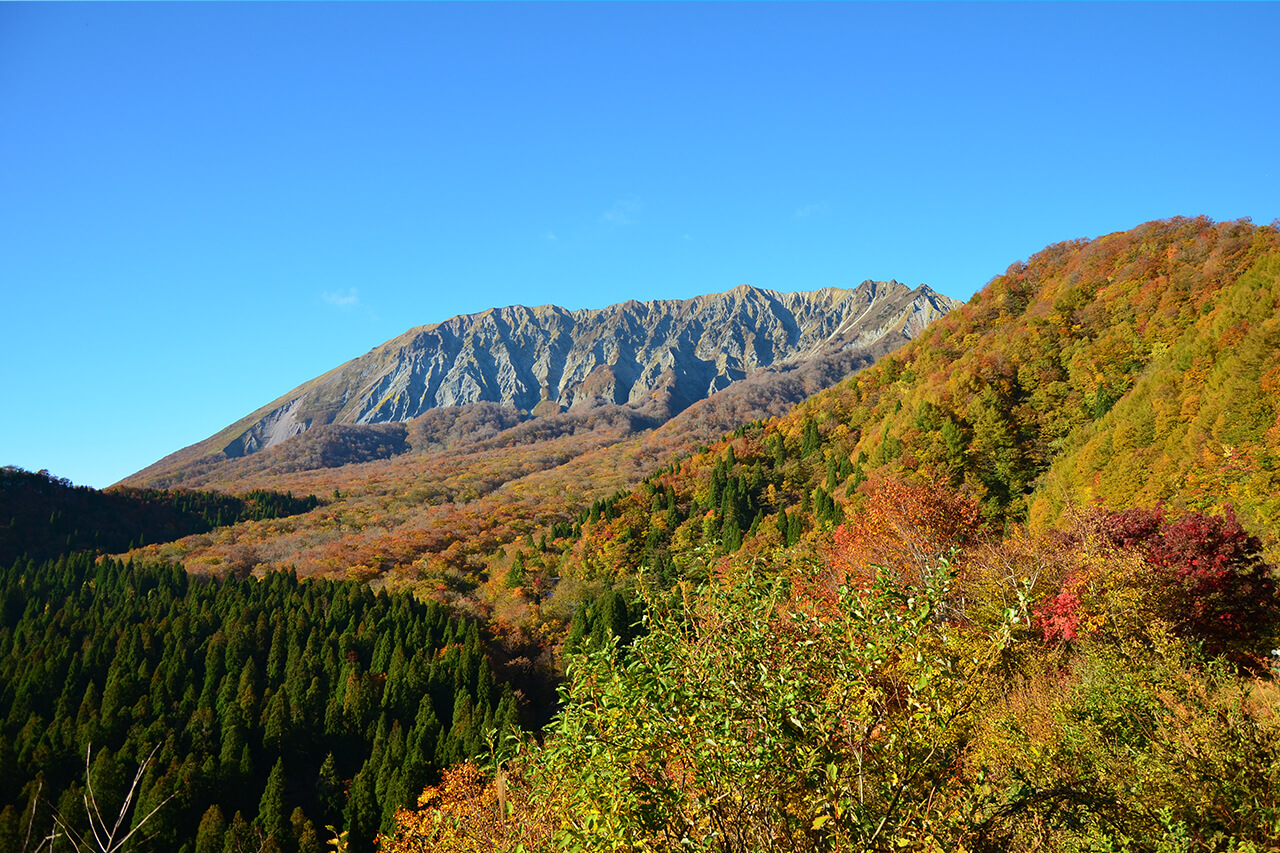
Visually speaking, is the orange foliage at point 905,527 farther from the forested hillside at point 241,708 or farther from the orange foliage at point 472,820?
the forested hillside at point 241,708

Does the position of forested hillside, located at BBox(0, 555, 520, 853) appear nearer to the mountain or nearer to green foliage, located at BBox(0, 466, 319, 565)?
the mountain

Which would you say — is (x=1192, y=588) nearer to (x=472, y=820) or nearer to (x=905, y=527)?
(x=905, y=527)

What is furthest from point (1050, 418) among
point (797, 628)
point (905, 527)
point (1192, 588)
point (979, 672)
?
point (979, 672)

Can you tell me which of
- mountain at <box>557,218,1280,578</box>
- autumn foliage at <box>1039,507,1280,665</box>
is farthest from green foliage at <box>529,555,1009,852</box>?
autumn foliage at <box>1039,507,1280,665</box>

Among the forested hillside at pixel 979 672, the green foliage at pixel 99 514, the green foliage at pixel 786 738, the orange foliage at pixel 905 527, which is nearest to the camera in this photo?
the green foliage at pixel 786 738

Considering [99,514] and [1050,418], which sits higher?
[99,514]

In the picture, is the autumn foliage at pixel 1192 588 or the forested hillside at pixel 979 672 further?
the autumn foliage at pixel 1192 588

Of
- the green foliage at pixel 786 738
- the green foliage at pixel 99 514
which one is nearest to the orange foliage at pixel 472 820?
the green foliage at pixel 786 738

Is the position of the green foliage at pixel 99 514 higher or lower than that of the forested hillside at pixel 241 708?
higher

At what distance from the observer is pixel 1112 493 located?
44.7 meters

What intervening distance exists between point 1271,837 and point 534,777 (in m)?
10.1

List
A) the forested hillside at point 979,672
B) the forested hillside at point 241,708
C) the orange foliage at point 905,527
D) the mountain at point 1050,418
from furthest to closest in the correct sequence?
the forested hillside at point 241,708
the mountain at point 1050,418
the orange foliage at point 905,527
the forested hillside at point 979,672

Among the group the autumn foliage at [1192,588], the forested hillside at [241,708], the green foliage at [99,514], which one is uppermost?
the green foliage at [99,514]

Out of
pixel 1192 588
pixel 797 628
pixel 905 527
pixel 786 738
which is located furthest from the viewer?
pixel 905 527
